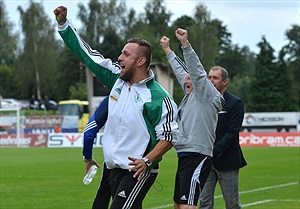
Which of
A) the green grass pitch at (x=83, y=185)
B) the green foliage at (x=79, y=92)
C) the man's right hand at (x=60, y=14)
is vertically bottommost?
the green foliage at (x=79, y=92)

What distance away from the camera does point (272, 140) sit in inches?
1645

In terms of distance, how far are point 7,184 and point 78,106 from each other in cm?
5506

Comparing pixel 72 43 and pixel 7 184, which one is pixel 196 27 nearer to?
pixel 7 184

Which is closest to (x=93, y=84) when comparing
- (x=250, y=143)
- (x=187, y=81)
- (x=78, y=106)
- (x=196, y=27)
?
(x=78, y=106)

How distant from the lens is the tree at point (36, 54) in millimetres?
97562

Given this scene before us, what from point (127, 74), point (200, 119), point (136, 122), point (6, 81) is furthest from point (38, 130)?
point (6, 81)

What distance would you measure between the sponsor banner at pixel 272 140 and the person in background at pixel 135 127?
112ft

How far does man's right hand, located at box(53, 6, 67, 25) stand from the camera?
772 centimetres

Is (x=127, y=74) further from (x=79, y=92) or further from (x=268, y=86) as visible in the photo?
(x=79, y=92)

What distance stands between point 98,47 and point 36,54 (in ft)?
27.4

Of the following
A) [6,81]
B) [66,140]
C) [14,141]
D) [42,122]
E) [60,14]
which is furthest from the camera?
[6,81]

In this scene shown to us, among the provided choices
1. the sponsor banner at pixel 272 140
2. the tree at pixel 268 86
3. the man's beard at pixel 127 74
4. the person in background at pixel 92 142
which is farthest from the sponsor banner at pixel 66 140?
the tree at pixel 268 86

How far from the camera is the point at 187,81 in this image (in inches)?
375

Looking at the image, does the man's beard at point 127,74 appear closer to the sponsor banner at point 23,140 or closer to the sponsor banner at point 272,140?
the sponsor banner at point 272,140
